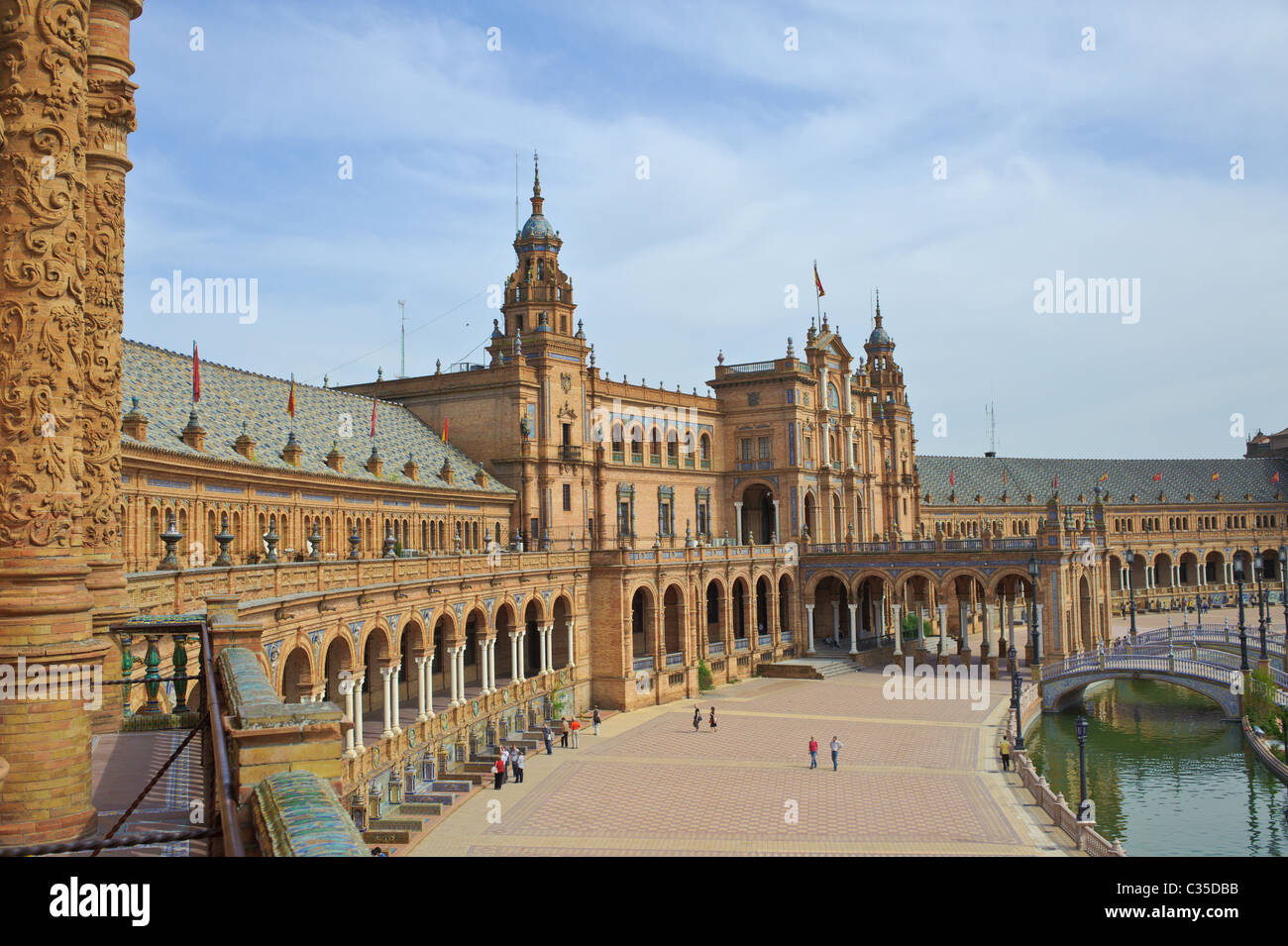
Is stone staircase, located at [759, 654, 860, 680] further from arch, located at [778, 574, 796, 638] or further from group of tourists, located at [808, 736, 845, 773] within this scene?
group of tourists, located at [808, 736, 845, 773]

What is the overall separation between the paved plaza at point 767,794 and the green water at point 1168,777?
3.37 m

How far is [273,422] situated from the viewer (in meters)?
44.3

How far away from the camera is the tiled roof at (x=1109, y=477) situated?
11956 cm

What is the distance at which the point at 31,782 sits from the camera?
11375 millimetres

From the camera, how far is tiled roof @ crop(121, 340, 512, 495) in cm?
3547

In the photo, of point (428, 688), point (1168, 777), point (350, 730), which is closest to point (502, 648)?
point (428, 688)

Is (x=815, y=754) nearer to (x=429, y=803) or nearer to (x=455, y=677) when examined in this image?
(x=455, y=677)

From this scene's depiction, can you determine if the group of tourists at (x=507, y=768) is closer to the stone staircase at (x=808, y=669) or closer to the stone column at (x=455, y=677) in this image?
the stone column at (x=455, y=677)

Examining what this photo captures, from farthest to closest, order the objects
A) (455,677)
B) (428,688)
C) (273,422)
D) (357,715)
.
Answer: (273,422), (455,677), (428,688), (357,715)

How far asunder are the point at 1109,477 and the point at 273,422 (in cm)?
10331

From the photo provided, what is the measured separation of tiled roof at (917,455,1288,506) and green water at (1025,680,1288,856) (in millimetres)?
59215

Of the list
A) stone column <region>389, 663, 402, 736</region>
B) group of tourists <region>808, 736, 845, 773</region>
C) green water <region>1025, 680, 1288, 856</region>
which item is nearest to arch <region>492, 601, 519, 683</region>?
stone column <region>389, 663, 402, 736</region>
